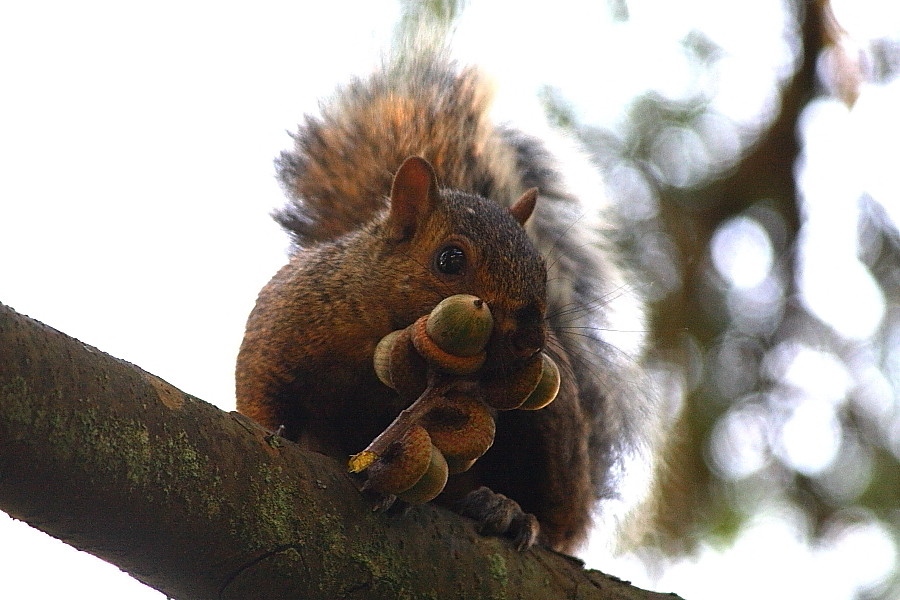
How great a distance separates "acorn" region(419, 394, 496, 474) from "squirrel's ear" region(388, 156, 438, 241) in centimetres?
61

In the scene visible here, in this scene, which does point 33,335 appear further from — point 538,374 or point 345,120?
point 345,120

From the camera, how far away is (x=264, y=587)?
4.94 ft

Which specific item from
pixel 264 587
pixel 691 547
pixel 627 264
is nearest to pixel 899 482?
pixel 691 547

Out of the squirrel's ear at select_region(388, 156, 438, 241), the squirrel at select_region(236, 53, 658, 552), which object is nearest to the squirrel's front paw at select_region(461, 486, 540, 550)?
the squirrel at select_region(236, 53, 658, 552)

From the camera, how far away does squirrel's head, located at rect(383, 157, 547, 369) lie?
5.84ft

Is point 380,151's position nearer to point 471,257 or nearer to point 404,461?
point 471,257

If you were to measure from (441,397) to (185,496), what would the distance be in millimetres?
417

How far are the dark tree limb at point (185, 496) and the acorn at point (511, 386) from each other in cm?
21

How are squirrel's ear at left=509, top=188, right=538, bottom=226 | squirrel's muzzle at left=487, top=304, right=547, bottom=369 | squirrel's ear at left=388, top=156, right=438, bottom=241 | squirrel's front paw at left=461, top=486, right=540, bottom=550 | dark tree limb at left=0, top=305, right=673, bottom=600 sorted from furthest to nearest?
squirrel's ear at left=509, top=188, right=538, bottom=226 → squirrel's ear at left=388, top=156, right=438, bottom=241 → squirrel's front paw at left=461, top=486, right=540, bottom=550 → squirrel's muzzle at left=487, top=304, right=547, bottom=369 → dark tree limb at left=0, top=305, right=673, bottom=600

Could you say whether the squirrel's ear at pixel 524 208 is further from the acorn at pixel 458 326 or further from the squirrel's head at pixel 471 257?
the acorn at pixel 458 326

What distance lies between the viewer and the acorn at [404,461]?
149 centimetres

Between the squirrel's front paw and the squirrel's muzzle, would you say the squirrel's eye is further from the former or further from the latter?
the squirrel's front paw

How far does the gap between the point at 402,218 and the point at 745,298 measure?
1.73 m

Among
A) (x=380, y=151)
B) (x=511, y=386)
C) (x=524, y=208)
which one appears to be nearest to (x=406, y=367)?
(x=511, y=386)
